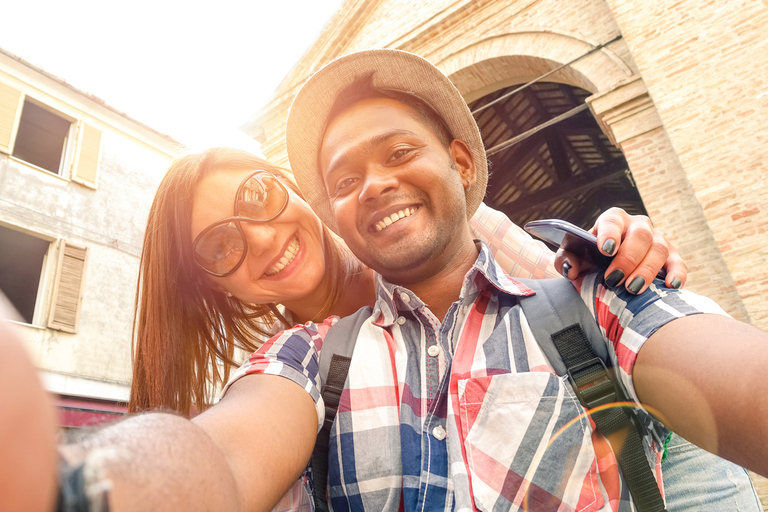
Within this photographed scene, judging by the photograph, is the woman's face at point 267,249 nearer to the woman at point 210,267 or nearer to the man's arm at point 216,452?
the woman at point 210,267

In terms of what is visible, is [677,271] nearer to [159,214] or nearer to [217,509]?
[217,509]

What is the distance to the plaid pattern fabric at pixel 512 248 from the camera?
2594 millimetres

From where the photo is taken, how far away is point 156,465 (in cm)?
64

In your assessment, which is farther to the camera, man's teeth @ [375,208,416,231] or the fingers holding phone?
man's teeth @ [375,208,416,231]

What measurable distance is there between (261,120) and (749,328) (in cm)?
995

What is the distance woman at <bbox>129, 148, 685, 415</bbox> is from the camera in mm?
2150

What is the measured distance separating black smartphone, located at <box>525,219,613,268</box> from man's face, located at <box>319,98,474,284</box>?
0.42 metres

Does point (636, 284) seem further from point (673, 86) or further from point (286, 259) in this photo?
point (673, 86)

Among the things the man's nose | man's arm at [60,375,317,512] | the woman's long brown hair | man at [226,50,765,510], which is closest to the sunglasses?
the woman's long brown hair

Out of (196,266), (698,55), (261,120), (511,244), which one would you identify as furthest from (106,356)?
(698,55)

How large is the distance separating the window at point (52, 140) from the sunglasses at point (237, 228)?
358 inches

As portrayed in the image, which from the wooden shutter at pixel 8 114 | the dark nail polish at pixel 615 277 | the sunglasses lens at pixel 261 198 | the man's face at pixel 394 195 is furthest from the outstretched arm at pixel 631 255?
the wooden shutter at pixel 8 114

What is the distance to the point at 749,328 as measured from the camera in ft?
3.25

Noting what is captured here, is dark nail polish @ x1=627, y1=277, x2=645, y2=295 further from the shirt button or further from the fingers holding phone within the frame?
the shirt button
